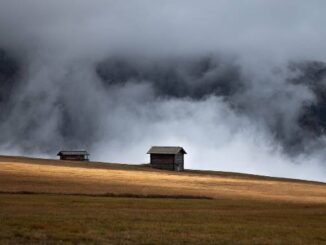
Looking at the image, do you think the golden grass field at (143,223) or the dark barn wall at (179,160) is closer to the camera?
the golden grass field at (143,223)

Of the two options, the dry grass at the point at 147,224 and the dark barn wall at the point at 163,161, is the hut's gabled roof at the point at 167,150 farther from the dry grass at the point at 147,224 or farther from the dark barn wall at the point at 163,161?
the dry grass at the point at 147,224

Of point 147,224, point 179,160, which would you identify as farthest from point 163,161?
point 147,224

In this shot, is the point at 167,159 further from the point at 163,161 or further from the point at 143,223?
the point at 143,223

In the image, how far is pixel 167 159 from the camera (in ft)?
441

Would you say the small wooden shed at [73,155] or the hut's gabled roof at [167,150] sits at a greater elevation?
the hut's gabled roof at [167,150]

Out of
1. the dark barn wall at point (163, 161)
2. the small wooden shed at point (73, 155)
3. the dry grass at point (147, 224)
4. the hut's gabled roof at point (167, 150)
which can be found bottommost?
the dry grass at point (147, 224)

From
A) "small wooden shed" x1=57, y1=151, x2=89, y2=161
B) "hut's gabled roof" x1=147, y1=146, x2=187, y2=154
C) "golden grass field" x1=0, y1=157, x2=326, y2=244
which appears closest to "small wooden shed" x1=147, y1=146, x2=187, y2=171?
"hut's gabled roof" x1=147, y1=146, x2=187, y2=154

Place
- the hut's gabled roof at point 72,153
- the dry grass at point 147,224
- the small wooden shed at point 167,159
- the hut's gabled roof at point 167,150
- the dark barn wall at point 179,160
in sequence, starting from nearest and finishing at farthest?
the dry grass at point 147,224
the small wooden shed at point 167,159
the dark barn wall at point 179,160
the hut's gabled roof at point 167,150
the hut's gabled roof at point 72,153

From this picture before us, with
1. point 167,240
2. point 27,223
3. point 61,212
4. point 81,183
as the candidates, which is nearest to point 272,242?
point 167,240

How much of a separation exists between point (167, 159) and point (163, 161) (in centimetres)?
102

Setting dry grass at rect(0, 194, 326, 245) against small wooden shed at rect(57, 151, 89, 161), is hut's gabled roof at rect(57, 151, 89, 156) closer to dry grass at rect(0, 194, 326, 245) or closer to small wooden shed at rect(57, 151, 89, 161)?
small wooden shed at rect(57, 151, 89, 161)

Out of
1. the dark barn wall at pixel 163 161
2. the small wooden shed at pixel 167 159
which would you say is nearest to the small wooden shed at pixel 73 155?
the small wooden shed at pixel 167 159

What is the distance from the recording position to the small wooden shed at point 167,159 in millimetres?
133375

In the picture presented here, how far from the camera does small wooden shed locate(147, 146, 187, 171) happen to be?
438 ft
